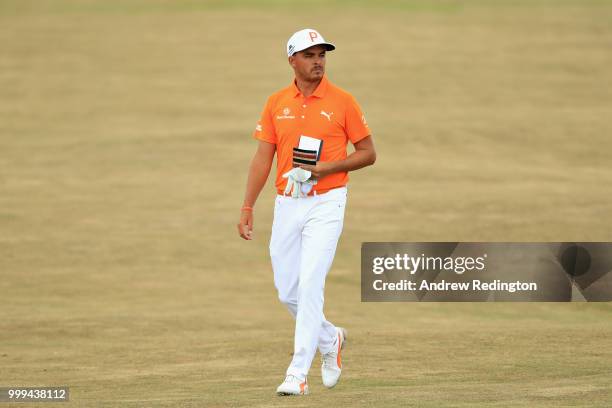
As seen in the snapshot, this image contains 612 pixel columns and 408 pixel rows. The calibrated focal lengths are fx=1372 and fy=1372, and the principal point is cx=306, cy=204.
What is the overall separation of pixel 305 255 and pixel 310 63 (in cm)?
144

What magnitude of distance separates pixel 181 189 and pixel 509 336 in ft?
45.1

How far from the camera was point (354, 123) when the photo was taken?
10391 millimetres

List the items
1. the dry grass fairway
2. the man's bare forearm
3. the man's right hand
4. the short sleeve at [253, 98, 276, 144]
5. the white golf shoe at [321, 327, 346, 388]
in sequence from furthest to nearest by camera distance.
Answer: the dry grass fairway < the man's right hand < the white golf shoe at [321, 327, 346, 388] < the short sleeve at [253, 98, 276, 144] < the man's bare forearm

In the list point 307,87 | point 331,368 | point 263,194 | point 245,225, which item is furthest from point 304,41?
point 263,194

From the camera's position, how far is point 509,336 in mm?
15219

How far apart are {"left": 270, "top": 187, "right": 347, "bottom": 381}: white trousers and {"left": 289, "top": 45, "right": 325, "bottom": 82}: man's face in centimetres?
89

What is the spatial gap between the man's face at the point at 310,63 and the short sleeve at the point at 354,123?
0.33m

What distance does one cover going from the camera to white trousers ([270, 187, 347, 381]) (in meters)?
10.2

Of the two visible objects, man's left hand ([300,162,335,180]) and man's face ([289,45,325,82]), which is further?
man's face ([289,45,325,82])

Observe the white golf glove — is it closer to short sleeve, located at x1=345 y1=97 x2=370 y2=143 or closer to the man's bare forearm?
the man's bare forearm

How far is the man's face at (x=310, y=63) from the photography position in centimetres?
1029

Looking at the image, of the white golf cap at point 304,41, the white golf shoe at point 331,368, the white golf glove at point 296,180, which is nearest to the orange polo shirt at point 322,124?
the white golf glove at point 296,180

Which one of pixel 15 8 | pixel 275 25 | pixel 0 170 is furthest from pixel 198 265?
pixel 15 8

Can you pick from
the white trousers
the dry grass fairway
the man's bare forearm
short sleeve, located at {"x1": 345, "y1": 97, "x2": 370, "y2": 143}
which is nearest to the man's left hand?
the man's bare forearm
